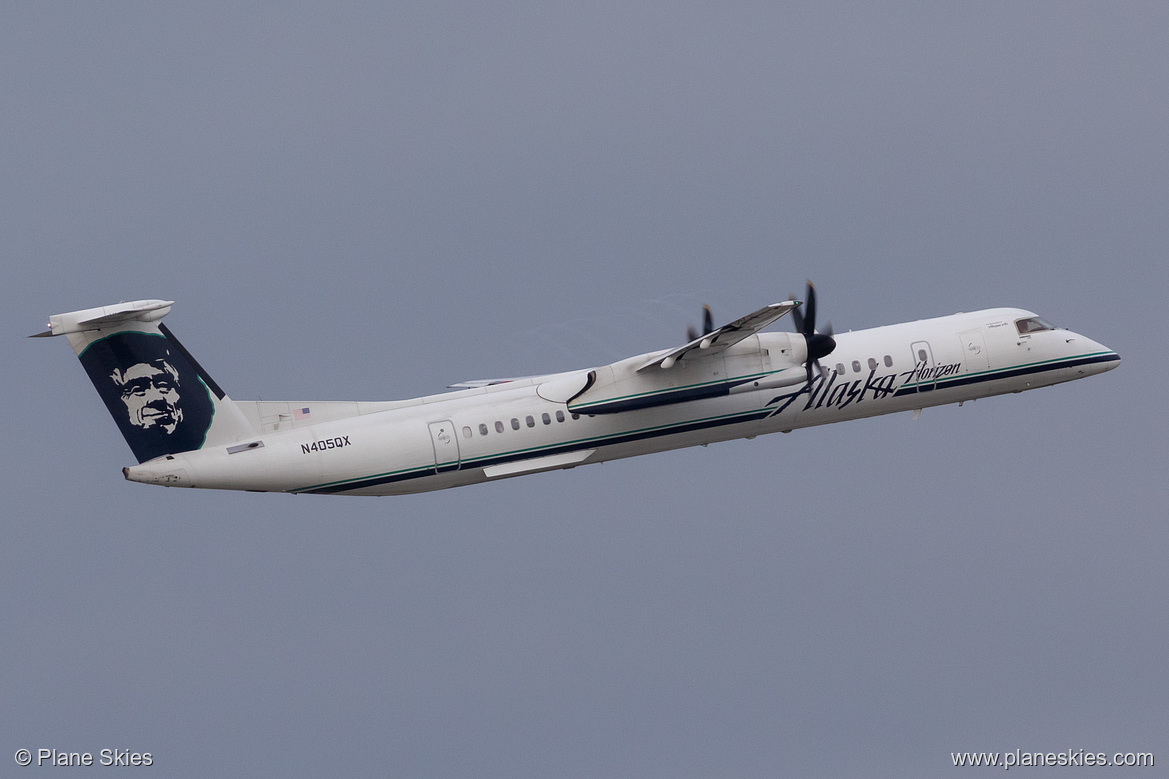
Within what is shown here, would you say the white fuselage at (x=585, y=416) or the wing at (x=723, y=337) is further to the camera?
the white fuselage at (x=585, y=416)

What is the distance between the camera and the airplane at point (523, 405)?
35.6 m

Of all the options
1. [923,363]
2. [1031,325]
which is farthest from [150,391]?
[1031,325]

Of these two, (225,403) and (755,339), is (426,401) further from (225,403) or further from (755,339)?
(755,339)

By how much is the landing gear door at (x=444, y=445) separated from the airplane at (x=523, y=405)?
3 centimetres

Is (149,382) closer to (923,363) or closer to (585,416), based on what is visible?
(585,416)

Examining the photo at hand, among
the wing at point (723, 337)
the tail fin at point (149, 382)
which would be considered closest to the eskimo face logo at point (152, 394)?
the tail fin at point (149, 382)

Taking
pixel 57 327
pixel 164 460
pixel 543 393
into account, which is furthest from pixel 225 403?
pixel 543 393

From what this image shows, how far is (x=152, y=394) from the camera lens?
35688 millimetres

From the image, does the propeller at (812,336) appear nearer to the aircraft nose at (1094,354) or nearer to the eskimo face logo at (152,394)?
the aircraft nose at (1094,354)

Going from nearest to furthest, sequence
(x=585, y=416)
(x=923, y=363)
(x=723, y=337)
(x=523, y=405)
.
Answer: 1. (x=723, y=337)
2. (x=523, y=405)
3. (x=585, y=416)
4. (x=923, y=363)

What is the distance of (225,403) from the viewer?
36.4 metres

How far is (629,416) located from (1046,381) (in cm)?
1171

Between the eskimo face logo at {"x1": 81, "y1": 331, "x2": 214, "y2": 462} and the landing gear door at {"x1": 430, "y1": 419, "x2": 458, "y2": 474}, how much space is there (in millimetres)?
5128

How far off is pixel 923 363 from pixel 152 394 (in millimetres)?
18818
